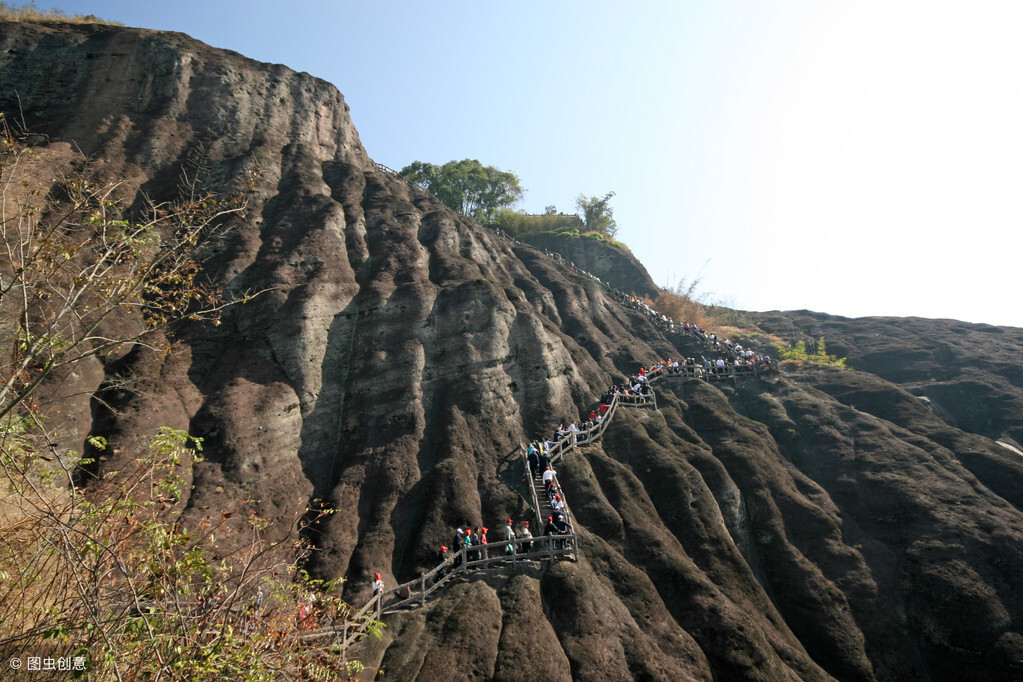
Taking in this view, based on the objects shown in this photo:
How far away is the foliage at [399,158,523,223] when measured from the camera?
264 ft

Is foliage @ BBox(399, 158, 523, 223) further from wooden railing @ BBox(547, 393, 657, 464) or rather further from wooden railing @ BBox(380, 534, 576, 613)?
wooden railing @ BBox(380, 534, 576, 613)

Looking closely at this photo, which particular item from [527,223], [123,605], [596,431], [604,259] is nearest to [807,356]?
[604,259]

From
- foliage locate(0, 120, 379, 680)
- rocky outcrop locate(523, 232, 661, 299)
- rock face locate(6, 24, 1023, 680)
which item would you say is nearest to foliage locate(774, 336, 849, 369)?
rock face locate(6, 24, 1023, 680)

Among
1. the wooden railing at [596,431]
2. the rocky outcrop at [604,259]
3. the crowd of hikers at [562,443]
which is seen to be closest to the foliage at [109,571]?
the crowd of hikers at [562,443]

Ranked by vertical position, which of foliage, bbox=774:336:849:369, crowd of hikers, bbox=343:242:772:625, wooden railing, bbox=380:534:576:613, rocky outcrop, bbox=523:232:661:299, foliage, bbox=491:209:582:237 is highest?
foliage, bbox=491:209:582:237

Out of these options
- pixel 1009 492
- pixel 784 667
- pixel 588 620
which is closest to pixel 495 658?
pixel 588 620

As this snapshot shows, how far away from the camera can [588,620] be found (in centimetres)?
2336

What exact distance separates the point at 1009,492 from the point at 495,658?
116 ft

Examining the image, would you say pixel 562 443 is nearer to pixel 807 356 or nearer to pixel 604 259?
pixel 807 356

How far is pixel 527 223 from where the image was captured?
8294cm

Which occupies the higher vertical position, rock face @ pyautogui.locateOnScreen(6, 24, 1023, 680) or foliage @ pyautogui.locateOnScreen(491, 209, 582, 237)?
foliage @ pyautogui.locateOnScreen(491, 209, 582, 237)

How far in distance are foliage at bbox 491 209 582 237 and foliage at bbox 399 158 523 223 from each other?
1382 mm

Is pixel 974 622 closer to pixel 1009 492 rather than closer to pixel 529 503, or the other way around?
pixel 1009 492

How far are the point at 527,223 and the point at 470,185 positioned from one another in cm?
1001
